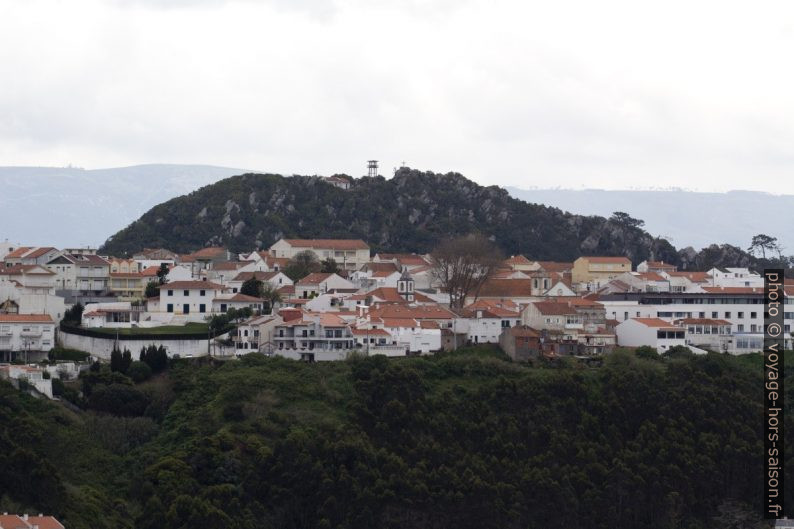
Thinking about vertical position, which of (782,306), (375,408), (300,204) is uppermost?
(300,204)

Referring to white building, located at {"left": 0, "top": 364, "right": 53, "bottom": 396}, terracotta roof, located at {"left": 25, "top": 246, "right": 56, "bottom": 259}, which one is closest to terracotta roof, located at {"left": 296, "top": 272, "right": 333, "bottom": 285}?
terracotta roof, located at {"left": 25, "top": 246, "right": 56, "bottom": 259}

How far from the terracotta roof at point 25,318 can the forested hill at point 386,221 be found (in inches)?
1603

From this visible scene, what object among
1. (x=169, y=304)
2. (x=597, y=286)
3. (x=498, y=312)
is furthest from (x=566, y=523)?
(x=597, y=286)

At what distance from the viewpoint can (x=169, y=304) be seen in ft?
189

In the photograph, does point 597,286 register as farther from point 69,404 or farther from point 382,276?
point 69,404

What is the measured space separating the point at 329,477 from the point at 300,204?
206 feet

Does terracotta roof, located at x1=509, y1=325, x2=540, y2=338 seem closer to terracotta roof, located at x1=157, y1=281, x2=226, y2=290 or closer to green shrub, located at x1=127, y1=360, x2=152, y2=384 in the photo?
terracotta roof, located at x1=157, y1=281, x2=226, y2=290

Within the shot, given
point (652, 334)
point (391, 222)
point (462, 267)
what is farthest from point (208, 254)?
point (652, 334)

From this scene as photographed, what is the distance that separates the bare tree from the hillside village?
77cm

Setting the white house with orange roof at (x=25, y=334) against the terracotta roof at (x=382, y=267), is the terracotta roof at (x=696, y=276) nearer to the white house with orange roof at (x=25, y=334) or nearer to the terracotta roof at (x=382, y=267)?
Answer: the terracotta roof at (x=382, y=267)

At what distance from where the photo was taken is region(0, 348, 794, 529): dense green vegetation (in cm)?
4103

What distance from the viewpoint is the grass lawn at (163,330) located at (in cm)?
5294

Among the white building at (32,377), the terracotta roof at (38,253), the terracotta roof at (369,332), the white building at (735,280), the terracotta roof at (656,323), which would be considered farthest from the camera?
the white building at (735,280)

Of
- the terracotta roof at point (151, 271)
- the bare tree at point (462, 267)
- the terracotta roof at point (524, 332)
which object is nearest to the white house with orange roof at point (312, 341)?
the terracotta roof at point (524, 332)
